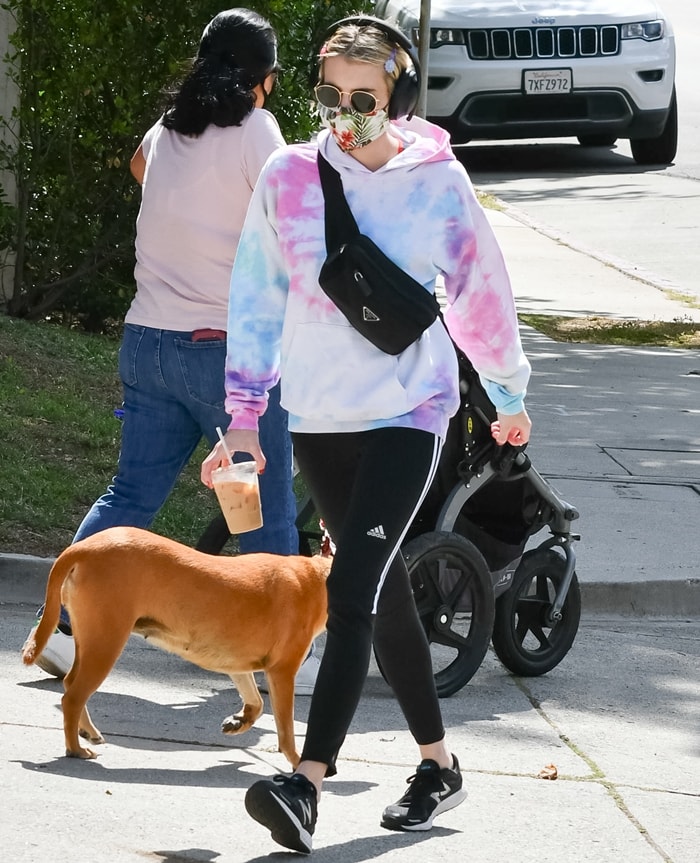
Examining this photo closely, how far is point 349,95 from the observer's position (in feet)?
12.1

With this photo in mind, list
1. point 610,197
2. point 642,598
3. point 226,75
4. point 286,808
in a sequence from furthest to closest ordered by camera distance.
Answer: point 610,197 → point 642,598 → point 226,75 → point 286,808

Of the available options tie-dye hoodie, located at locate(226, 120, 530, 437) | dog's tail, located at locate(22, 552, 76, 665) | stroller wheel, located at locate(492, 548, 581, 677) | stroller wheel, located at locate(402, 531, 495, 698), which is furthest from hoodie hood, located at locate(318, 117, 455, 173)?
stroller wheel, located at locate(492, 548, 581, 677)

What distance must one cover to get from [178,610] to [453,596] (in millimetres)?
1319

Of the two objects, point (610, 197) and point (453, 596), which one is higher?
point (453, 596)

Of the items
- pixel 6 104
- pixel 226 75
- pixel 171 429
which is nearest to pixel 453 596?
pixel 171 429

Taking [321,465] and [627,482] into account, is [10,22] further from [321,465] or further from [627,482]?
[321,465]

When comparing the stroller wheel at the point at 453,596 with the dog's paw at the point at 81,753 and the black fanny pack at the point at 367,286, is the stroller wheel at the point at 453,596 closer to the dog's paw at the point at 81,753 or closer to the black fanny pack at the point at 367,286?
the dog's paw at the point at 81,753

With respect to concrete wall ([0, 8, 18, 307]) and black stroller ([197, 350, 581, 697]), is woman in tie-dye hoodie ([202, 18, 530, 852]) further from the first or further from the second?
concrete wall ([0, 8, 18, 307])

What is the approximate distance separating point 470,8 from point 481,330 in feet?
48.5

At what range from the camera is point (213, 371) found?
4.81 meters

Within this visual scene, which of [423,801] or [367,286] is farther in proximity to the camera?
[423,801]

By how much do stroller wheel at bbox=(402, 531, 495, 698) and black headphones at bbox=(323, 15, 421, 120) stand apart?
170 cm

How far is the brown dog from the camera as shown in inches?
160

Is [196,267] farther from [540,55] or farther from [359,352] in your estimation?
[540,55]
